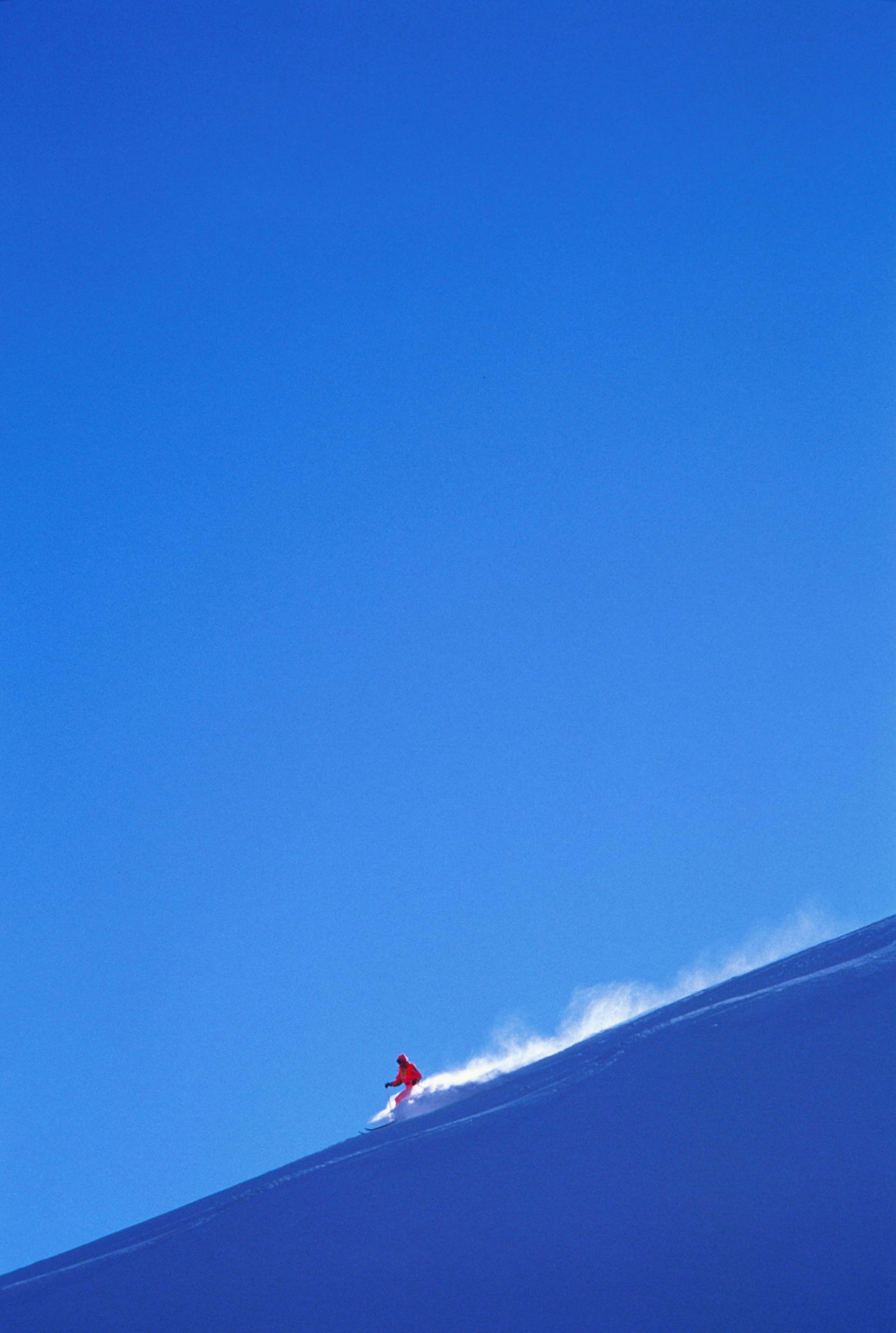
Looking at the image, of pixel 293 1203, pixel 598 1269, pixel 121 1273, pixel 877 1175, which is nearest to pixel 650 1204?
pixel 598 1269

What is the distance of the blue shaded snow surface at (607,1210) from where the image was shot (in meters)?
5.38

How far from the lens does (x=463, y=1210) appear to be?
23.0 feet

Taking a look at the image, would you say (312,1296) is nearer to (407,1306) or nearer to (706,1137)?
(407,1306)

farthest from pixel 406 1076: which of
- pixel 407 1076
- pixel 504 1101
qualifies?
pixel 504 1101

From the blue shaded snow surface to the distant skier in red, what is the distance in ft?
8.80

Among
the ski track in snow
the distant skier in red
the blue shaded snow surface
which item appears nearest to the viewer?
the blue shaded snow surface

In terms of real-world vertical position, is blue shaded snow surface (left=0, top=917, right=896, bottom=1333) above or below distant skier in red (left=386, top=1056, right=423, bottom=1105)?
below

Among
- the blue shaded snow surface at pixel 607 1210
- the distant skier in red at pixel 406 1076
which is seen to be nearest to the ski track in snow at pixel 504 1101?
the blue shaded snow surface at pixel 607 1210

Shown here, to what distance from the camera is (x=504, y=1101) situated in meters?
8.92

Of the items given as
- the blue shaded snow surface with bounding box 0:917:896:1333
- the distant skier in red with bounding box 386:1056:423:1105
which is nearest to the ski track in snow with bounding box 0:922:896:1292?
the blue shaded snow surface with bounding box 0:917:896:1333

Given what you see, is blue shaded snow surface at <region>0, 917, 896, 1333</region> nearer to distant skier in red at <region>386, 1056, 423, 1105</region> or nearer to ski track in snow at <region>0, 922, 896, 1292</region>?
ski track in snow at <region>0, 922, 896, 1292</region>

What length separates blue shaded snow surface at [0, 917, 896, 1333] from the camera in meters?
5.38

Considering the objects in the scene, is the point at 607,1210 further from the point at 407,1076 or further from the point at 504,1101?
the point at 407,1076

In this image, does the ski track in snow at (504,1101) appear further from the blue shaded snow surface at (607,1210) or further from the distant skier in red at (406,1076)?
the distant skier in red at (406,1076)
